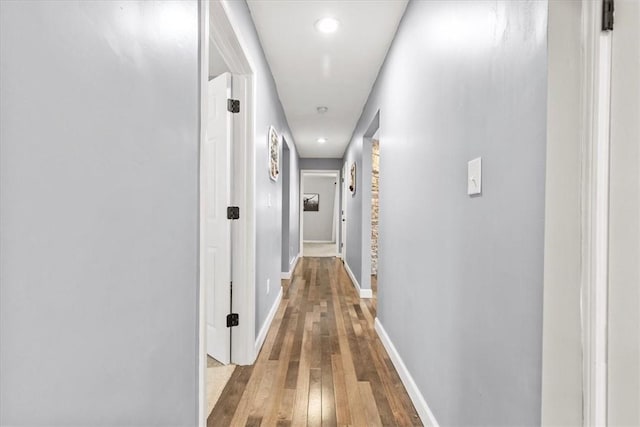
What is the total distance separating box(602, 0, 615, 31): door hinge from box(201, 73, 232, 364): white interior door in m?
1.99

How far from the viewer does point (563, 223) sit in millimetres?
809

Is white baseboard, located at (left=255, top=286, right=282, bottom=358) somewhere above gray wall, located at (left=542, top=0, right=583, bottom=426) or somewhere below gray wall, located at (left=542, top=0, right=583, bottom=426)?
below

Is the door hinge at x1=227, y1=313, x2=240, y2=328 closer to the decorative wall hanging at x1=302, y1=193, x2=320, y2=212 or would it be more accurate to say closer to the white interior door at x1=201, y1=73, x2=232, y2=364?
the white interior door at x1=201, y1=73, x2=232, y2=364

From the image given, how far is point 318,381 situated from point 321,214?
984 centimetres

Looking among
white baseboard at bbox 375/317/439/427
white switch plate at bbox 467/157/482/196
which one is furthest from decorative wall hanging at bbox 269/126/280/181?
white switch plate at bbox 467/157/482/196

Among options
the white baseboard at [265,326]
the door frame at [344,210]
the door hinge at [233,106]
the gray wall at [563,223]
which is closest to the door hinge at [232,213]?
the door hinge at [233,106]

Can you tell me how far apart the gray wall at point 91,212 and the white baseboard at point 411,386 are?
1.20 metres

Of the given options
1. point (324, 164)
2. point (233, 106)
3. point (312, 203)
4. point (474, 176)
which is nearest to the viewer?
point (474, 176)

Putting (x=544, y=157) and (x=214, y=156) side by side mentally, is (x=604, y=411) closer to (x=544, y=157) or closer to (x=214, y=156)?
(x=544, y=157)

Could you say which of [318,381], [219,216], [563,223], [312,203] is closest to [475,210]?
[563,223]

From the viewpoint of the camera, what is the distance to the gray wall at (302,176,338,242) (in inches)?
468

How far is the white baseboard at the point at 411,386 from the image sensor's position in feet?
5.39

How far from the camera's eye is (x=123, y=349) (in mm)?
770

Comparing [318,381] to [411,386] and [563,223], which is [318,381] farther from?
[563,223]
